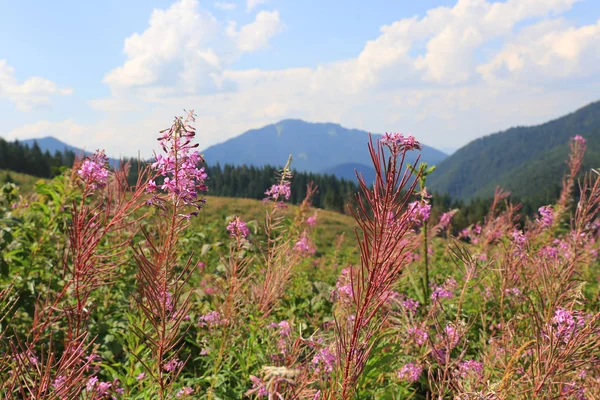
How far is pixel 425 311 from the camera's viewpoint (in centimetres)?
405

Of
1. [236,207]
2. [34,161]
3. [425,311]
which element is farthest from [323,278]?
[34,161]

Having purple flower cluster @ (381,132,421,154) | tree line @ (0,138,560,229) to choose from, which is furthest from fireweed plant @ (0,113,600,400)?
tree line @ (0,138,560,229)

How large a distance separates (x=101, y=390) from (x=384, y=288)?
A: 178cm

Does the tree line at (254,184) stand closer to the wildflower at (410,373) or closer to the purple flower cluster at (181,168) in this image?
the wildflower at (410,373)

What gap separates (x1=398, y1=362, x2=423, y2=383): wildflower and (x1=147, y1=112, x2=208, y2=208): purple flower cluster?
220 cm

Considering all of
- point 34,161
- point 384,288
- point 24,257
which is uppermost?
point 34,161

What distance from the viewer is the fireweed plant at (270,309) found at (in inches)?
50.8

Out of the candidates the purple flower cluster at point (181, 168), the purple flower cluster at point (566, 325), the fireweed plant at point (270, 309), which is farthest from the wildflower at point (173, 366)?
the purple flower cluster at point (566, 325)

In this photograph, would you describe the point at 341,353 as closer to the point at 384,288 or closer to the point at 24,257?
the point at 384,288

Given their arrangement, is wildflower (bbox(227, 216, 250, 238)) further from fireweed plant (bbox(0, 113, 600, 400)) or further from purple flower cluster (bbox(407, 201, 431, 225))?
purple flower cluster (bbox(407, 201, 431, 225))

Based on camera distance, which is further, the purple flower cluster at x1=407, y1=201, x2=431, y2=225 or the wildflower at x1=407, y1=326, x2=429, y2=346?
the wildflower at x1=407, y1=326, x2=429, y2=346

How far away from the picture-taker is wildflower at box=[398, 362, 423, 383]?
292cm

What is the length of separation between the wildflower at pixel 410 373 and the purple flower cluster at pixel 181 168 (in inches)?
86.4

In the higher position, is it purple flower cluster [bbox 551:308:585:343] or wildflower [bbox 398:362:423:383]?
purple flower cluster [bbox 551:308:585:343]
